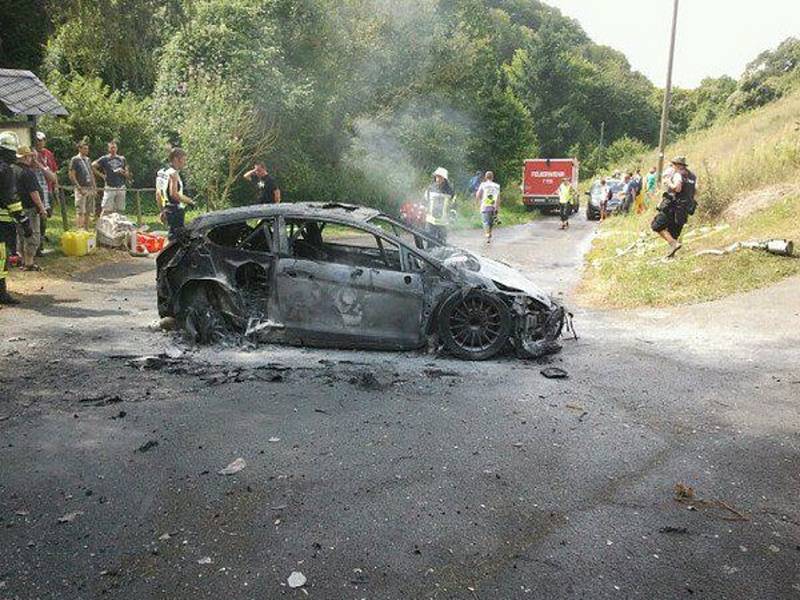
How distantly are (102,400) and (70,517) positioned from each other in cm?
184

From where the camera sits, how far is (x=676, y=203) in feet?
37.0

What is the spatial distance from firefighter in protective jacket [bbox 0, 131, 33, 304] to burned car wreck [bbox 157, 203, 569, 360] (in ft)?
9.36

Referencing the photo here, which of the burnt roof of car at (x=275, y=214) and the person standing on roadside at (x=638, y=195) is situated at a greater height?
the person standing on roadside at (x=638, y=195)

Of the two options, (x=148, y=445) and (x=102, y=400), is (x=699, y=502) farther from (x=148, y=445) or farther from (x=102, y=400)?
(x=102, y=400)

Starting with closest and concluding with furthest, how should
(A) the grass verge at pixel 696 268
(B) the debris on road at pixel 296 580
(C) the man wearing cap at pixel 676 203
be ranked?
(B) the debris on road at pixel 296 580 < (A) the grass verge at pixel 696 268 < (C) the man wearing cap at pixel 676 203

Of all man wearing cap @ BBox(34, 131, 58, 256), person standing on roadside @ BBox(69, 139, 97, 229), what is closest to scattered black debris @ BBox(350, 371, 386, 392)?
man wearing cap @ BBox(34, 131, 58, 256)

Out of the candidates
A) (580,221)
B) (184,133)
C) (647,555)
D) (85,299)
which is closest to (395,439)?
(647,555)

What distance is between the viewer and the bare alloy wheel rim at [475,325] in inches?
257

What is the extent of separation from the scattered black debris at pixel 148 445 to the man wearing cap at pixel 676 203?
954 centimetres

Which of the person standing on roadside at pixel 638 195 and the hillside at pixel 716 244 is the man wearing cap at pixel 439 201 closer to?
the hillside at pixel 716 244

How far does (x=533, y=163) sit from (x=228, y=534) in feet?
95.9

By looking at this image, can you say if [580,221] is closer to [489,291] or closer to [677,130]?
[489,291]

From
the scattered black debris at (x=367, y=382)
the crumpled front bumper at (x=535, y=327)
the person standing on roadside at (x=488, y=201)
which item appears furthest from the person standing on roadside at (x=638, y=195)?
the scattered black debris at (x=367, y=382)

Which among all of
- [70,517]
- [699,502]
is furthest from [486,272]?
[70,517]
